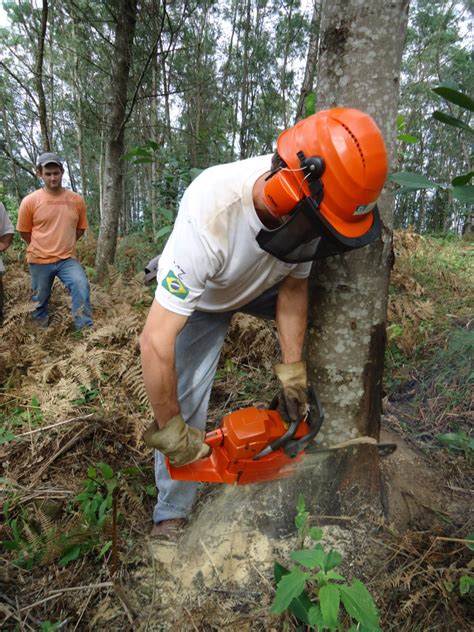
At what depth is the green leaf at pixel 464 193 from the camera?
3.76ft

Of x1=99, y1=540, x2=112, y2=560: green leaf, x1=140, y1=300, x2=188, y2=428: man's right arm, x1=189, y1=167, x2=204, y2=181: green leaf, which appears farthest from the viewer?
x1=189, y1=167, x2=204, y2=181: green leaf

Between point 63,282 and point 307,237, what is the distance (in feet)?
12.0

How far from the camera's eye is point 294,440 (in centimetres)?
161

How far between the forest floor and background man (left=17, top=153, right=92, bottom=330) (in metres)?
1.27

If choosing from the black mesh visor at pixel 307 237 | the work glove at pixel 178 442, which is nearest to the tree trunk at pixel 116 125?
the black mesh visor at pixel 307 237

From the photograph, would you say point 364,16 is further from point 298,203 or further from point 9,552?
point 9,552

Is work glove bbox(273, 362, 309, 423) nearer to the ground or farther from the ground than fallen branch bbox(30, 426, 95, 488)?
farther from the ground

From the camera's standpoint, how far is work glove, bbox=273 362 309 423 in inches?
64.9

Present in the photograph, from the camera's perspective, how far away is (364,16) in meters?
1.40

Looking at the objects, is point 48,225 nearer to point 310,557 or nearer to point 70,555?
point 70,555

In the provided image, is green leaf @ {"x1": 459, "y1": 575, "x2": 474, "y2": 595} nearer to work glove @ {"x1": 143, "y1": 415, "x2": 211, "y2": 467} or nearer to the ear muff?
work glove @ {"x1": 143, "y1": 415, "x2": 211, "y2": 467}

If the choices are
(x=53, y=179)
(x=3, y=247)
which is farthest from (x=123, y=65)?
(x=3, y=247)

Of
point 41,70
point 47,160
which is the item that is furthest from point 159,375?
point 41,70

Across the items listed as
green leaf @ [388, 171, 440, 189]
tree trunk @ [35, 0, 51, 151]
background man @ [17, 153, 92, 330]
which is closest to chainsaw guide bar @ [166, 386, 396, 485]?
green leaf @ [388, 171, 440, 189]
